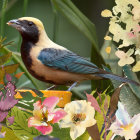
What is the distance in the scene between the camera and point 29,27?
→ 45 centimetres

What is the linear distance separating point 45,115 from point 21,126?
0.09ft

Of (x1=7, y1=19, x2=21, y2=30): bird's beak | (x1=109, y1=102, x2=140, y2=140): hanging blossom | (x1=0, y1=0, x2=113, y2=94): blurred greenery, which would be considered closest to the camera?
(x1=109, y1=102, x2=140, y2=140): hanging blossom

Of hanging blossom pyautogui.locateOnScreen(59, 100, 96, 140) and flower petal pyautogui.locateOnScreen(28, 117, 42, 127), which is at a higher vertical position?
hanging blossom pyautogui.locateOnScreen(59, 100, 96, 140)

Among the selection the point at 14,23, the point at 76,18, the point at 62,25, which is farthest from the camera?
the point at 62,25

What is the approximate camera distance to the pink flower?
13.1 inches

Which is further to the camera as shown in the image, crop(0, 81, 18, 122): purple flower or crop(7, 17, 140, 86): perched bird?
crop(7, 17, 140, 86): perched bird

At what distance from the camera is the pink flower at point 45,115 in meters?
0.33

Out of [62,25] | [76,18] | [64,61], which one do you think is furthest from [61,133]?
[62,25]

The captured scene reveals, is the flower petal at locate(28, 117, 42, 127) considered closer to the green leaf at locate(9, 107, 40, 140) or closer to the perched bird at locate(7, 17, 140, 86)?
the green leaf at locate(9, 107, 40, 140)

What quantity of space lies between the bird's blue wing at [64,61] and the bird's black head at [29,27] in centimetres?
2

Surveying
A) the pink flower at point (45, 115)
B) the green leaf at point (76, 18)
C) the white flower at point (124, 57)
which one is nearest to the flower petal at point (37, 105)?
the pink flower at point (45, 115)

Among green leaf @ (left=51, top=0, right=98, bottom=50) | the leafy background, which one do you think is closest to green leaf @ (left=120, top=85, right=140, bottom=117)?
the leafy background

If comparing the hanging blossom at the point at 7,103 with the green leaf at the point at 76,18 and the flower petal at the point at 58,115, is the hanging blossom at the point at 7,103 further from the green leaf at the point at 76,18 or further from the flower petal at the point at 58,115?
the green leaf at the point at 76,18

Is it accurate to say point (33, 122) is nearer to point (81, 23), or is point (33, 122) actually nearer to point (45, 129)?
point (45, 129)
